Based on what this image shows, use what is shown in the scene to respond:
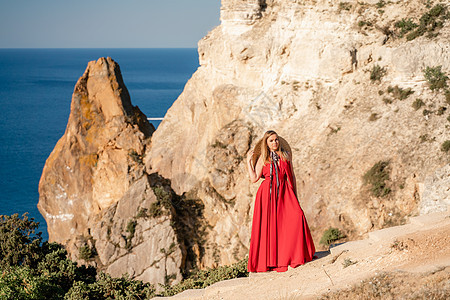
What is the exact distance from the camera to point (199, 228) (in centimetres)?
2345

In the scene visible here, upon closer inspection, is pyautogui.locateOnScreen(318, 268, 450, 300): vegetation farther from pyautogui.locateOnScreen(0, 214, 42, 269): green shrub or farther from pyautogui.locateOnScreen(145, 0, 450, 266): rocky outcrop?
pyautogui.locateOnScreen(0, 214, 42, 269): green shrub

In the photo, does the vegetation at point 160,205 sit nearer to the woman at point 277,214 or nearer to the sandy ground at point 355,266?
the sandy ground at point 355,266

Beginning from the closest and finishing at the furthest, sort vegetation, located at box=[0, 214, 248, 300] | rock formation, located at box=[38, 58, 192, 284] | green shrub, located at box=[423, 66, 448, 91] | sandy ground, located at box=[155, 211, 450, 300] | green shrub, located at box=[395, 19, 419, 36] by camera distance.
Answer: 1. sandy ground, located at box=[155, 211, 450, 300]
2. vegetation, located at box=[0, 214, 248, 300]
3. green shrub, located at box=[423, 66, 448, 91]
4. green shrub, located at box=[395, 19, 419, 36]
5. rock formation, located at box=[38, 58, 192, 284]

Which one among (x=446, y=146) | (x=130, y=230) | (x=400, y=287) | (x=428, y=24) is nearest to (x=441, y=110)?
(x=446, y=146)

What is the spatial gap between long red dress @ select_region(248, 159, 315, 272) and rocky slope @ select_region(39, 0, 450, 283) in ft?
22.5

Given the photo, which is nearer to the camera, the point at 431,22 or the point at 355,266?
the point at 355,266

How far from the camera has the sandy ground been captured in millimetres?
7723

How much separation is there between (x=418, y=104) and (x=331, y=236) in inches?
239

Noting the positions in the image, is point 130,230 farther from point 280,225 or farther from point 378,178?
point 280,225

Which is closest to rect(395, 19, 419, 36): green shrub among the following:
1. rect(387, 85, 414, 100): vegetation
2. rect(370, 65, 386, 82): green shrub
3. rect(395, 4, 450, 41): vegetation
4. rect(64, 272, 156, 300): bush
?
rect(395, 4, 450, 41): vegetation

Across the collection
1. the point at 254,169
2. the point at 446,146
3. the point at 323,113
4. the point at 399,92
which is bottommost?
the point at 446,146

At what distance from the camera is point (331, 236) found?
16.1 meters

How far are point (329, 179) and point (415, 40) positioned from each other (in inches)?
264

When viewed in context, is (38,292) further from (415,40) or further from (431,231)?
(415,40)
